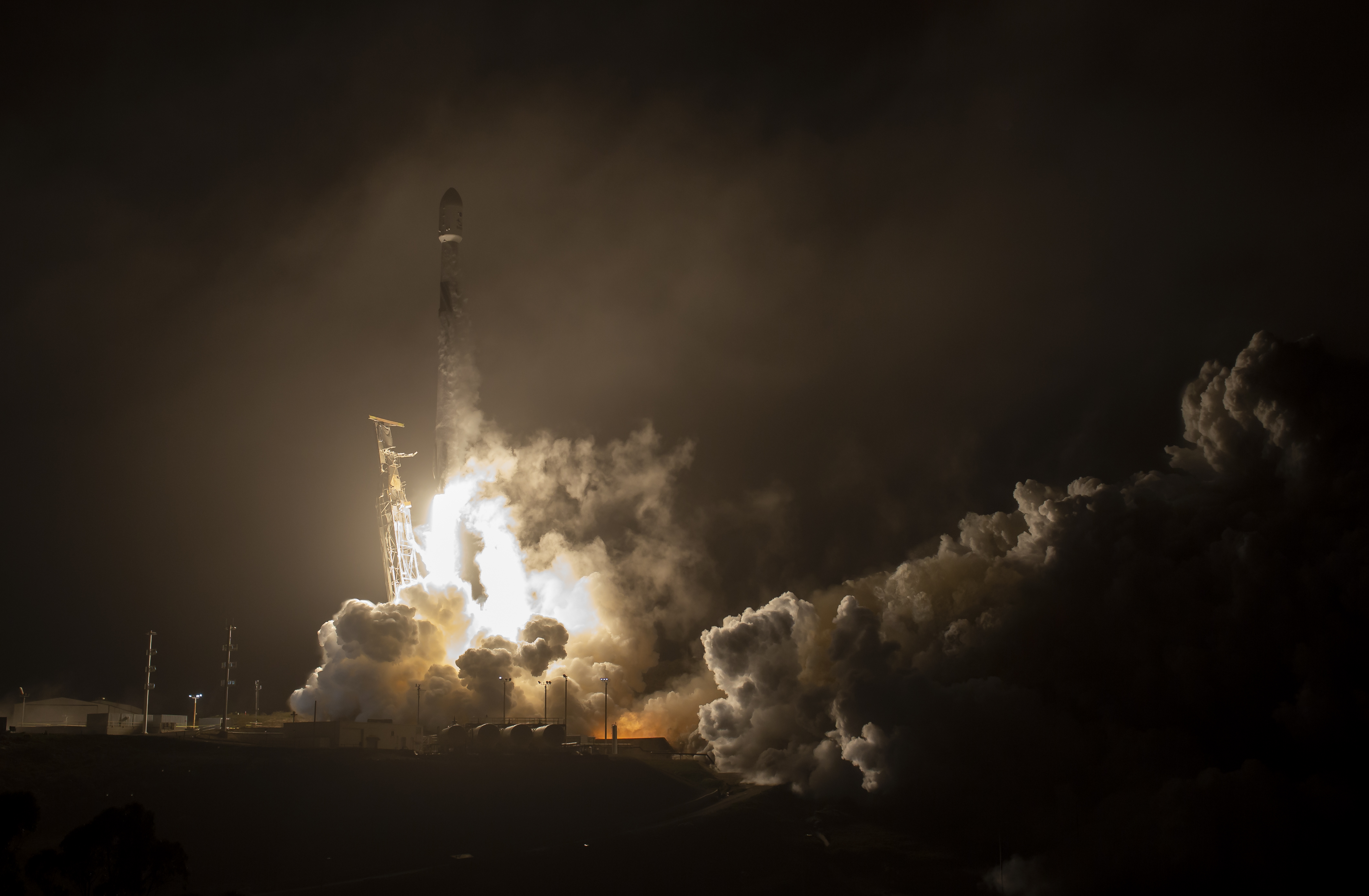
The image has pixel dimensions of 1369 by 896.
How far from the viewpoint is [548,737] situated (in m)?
79.3

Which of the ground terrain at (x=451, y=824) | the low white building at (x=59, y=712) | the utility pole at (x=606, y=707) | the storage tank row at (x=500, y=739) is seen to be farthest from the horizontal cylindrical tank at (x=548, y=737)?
the low white building at (x=59, y=712)

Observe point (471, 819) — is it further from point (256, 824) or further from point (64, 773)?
point (64, 773)

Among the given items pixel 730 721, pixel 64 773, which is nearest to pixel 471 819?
pixel 730 721

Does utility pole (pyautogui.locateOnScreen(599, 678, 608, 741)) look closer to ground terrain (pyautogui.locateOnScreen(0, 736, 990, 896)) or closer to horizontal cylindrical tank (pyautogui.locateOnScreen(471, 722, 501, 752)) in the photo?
ground terrain (pyautogui.locateOnScreen(0, 736, 990, 896))

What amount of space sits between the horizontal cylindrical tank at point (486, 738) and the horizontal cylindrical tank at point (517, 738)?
364mm

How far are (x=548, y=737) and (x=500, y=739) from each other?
3427 mm

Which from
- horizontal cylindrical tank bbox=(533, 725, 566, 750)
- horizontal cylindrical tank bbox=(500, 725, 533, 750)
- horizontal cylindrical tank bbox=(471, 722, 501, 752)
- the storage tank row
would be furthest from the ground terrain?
horizontal cylindrical tank bbox=(533, 725, 566, 750)

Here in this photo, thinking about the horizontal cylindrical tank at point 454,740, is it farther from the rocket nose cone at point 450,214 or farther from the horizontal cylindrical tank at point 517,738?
the rocket nose cone at point 450,214

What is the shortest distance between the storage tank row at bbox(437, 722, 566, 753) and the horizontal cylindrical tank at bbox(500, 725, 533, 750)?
23 millimetres

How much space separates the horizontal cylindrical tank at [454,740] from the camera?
7862cm

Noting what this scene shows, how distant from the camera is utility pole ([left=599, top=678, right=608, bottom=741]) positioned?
84.3 meters

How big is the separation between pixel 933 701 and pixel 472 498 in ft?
145

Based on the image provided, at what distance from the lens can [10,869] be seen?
40094 mm

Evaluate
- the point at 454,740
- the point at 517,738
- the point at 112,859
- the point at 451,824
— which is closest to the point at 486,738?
the point at 454,740
